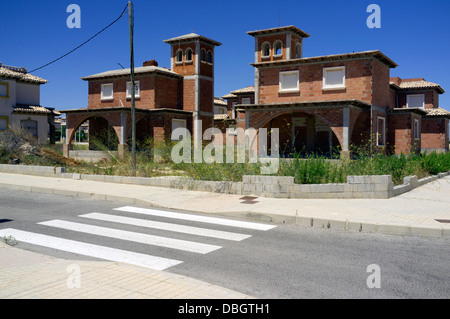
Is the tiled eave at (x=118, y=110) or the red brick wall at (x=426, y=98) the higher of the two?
the red brick wall at (x=426, y=98)

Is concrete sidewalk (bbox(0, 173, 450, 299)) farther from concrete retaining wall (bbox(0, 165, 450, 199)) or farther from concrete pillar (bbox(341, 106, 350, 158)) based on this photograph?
concrete pillar (bbox(341, 106, 350, 158))

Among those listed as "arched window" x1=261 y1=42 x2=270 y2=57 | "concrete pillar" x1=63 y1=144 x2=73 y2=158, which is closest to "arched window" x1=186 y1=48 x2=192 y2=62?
"arched window" x1=261 y1=42 x2=270 y2=57

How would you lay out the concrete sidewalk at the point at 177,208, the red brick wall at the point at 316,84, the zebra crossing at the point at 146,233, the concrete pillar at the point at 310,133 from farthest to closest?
the concrete pillar at the point at 310,133 → the red brick wall at the point at 316,84 → the zebra crossing at the point at 146,233 → the concrete sidewalk at the point at 177,208

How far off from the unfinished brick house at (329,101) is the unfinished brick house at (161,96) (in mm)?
5800

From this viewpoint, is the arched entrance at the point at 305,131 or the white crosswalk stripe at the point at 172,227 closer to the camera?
the white crosswalk stripe at the point at 172,227

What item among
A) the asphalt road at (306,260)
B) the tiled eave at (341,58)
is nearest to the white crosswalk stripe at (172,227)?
the asphalt road at (306,260)

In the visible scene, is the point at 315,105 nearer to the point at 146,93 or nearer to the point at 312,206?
the point at 146,93

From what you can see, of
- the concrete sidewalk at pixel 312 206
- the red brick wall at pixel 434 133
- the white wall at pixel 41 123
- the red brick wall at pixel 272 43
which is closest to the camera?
the concrete sidewalk at pixel 312 206

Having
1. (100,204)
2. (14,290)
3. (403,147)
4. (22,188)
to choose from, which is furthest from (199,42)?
(14,290)

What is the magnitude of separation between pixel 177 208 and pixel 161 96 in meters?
20.6

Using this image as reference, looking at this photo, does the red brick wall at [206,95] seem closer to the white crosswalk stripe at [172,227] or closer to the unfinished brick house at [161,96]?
the unfinished brick house at [161,96]

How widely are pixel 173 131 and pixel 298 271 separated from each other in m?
24.4

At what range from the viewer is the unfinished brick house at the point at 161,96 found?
2812 cm
